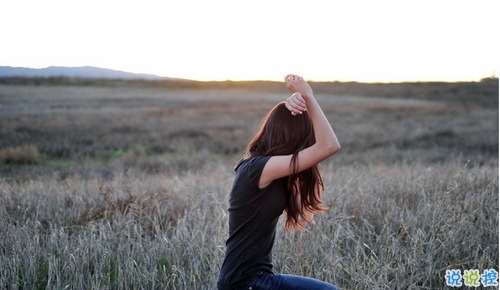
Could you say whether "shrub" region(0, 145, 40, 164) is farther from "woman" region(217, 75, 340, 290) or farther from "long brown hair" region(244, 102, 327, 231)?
"woman" region(217, 75, 340, 290)

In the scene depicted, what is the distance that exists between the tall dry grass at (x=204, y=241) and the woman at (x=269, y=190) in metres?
1.08

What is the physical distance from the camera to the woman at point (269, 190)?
9.32 ft

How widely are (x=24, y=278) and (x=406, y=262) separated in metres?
2.94

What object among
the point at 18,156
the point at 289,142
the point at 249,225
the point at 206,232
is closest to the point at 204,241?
the point at 206,232

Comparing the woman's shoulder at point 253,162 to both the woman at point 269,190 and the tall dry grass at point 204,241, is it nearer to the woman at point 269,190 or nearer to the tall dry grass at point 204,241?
the woman at point 269,190

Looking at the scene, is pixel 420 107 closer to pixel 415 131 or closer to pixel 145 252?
pixel 415 131

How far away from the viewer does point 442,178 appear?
7434 millimetres

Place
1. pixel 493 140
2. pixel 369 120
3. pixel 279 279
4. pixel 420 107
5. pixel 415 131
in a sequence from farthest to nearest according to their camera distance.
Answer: pixel 420 107, pixel 369 120, pixel 415 131, pixel 493 140, pixel 279 279

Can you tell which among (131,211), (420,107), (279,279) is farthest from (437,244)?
(420,107)

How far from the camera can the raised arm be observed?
9.21 ft

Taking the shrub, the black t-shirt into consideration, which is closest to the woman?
the black t-shirt

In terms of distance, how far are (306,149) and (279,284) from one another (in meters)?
0.73

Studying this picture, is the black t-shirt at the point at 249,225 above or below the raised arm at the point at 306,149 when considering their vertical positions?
below

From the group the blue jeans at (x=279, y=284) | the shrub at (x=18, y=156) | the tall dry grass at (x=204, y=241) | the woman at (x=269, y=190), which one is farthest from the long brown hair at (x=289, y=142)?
the shrub at (x=18, y=156)
